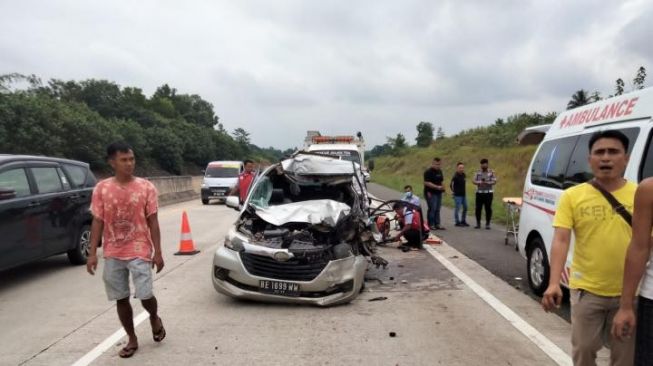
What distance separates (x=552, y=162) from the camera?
6500 millimetres

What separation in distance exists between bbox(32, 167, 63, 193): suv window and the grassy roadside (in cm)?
1069

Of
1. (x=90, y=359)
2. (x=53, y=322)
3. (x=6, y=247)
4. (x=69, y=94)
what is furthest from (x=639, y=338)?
(x=69, y=94)

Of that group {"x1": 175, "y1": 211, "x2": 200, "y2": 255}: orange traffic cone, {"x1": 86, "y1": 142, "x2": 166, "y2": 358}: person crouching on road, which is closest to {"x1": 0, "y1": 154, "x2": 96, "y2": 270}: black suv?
{"x1": 175, "y1": 211, "x2": 200, "y2": 255}: orange traffic cone

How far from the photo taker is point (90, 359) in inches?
174

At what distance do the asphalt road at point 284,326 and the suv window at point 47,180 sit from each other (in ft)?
4.37

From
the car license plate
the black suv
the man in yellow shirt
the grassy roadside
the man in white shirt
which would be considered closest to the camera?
the man in white shirt

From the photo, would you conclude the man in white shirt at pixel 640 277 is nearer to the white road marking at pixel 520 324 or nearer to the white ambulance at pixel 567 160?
the white road marking at pixel 520 324

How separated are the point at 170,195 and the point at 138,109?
42926 mm

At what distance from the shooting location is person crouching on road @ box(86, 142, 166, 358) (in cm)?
453

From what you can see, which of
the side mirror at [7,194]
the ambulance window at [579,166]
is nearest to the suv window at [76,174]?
the side mirror at [7,194]

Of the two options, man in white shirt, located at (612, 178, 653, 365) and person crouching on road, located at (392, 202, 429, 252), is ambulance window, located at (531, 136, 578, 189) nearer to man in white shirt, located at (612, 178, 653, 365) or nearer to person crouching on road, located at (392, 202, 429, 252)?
person crouching on road, located at (392, 202, 429, 252)

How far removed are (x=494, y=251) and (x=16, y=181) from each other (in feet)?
26.0

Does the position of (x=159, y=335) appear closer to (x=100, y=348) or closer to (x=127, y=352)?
(x=127, y=352)

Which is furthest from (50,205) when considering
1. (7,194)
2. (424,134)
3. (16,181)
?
(424,134)
